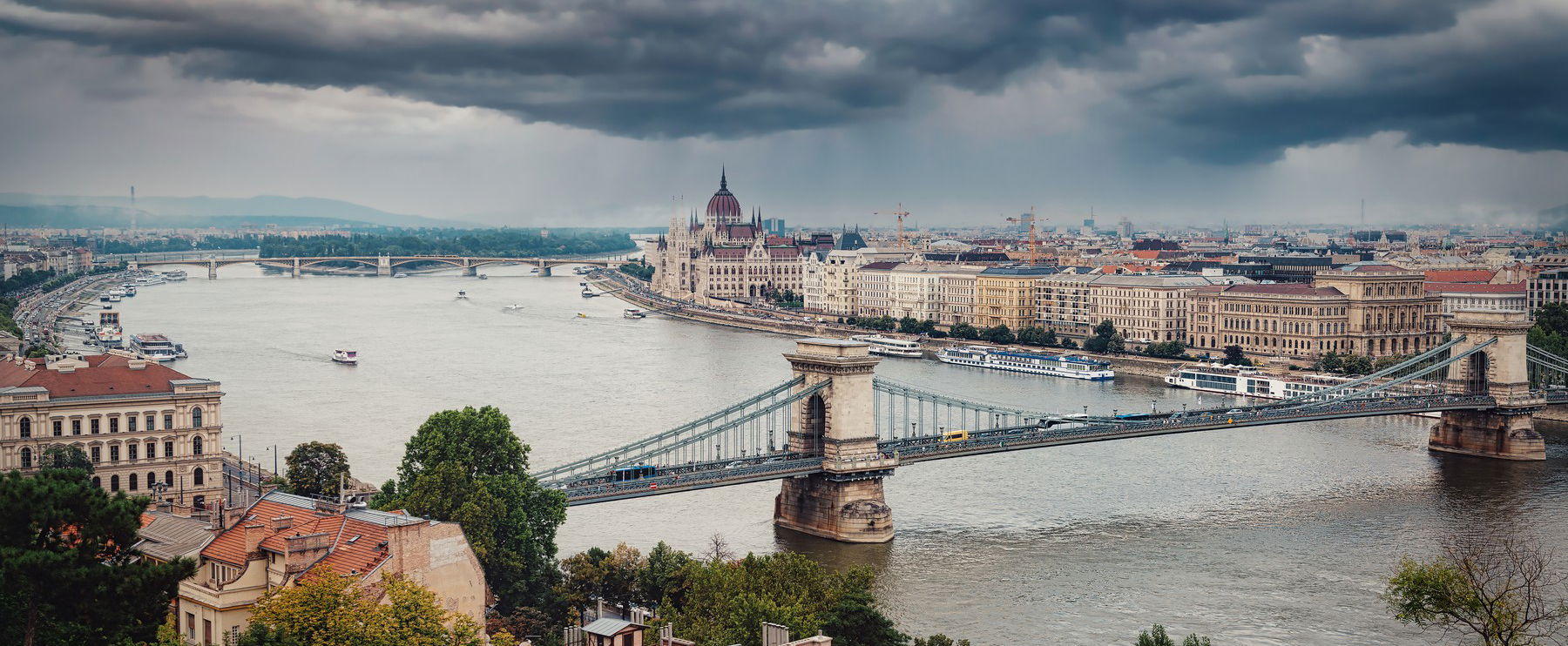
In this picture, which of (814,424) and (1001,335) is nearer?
(814,424)

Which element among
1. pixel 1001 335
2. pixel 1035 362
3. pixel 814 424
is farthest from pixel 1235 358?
pixel 814 424

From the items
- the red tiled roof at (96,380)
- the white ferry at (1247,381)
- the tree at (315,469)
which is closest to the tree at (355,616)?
the tree at (315,469)

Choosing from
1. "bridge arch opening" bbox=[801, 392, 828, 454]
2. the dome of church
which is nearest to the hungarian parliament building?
the dome of church

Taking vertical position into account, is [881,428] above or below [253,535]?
below

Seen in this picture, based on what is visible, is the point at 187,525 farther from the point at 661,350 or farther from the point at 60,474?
the point at 661,350

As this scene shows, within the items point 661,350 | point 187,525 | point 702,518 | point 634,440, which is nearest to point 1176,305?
point 661,350

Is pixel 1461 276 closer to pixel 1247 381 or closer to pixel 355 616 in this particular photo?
pixel 1247 381
